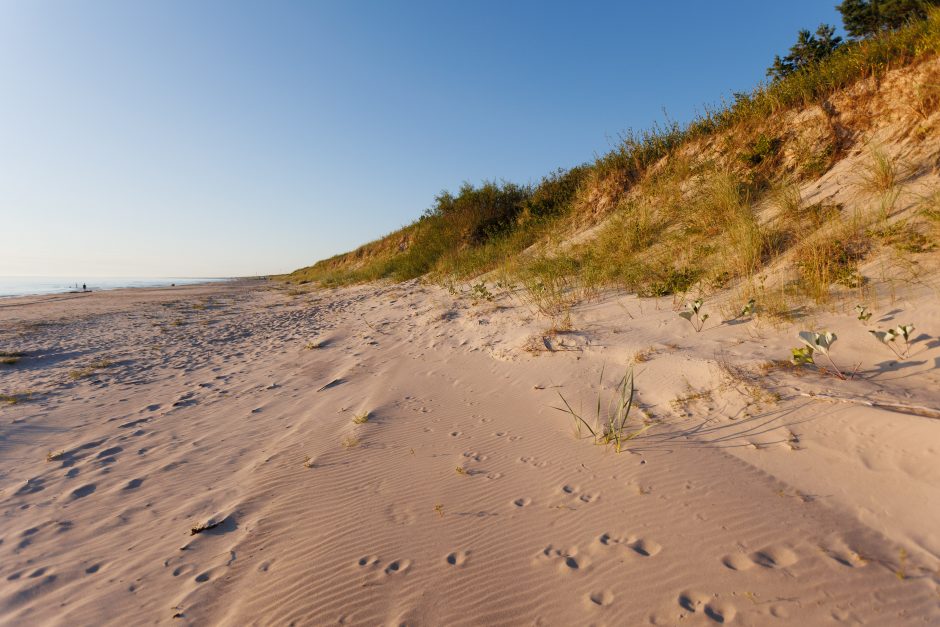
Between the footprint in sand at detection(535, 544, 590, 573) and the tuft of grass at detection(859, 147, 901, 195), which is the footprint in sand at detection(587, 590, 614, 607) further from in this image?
the tuft of grass at detection(859, 147, 901, 195)

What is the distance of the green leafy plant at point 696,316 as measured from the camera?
4.00 meters

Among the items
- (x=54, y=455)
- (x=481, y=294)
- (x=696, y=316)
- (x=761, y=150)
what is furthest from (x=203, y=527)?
(x=761, y=150)

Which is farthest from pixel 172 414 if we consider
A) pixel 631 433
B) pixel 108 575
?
pixel 631 433

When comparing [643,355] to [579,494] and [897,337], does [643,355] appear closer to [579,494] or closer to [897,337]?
[897,337]

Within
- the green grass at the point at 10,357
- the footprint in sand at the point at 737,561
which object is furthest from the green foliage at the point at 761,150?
the green grass at the point at 10,357

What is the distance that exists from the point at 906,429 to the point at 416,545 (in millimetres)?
2701

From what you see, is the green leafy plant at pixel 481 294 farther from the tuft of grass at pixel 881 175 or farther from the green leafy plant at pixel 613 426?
the tuft of grass at pixel 881 175

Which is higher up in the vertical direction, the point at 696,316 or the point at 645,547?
the point at 696,316

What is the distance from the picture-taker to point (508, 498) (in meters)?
2.20

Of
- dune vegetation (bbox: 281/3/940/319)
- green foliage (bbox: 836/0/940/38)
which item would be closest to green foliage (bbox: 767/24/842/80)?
green foliage (bbox: 836/0/940/38)

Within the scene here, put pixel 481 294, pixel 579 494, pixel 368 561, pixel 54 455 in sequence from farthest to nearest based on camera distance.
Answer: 1. pixel 481 294
2. pixel 54 455
3. pixel 579 494
4. pixel 368 561

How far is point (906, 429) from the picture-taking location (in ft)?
6.92

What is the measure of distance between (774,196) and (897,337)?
164 inches

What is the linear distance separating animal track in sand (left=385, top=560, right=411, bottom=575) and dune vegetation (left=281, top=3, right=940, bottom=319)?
4086mm
